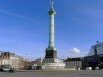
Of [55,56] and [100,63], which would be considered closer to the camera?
[55,56]

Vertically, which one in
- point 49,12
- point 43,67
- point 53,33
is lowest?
point 43,67

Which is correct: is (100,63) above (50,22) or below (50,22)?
below

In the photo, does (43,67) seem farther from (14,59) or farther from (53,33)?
(14,59)

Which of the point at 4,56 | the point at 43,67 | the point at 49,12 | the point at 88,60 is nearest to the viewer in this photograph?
the point at 43,67

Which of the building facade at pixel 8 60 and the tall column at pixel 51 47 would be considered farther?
the building facade at pixel 8 60

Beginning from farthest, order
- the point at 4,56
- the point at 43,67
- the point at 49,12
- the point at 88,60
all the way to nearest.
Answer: the point at 88,60, the point at 4,56, the point at 49,12, the point at 43,67

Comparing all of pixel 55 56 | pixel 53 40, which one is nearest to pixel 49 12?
pixel 53 40

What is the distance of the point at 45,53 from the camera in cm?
9325

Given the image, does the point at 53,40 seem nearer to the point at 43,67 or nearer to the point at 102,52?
the point at 43,67

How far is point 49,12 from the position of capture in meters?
95.4

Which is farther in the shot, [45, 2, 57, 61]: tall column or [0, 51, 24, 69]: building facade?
[0, 51, 24, 69]: building facade

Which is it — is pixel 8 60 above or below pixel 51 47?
below

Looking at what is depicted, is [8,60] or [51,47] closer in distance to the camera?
[51,47]

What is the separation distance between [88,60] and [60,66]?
11019 centimetres
